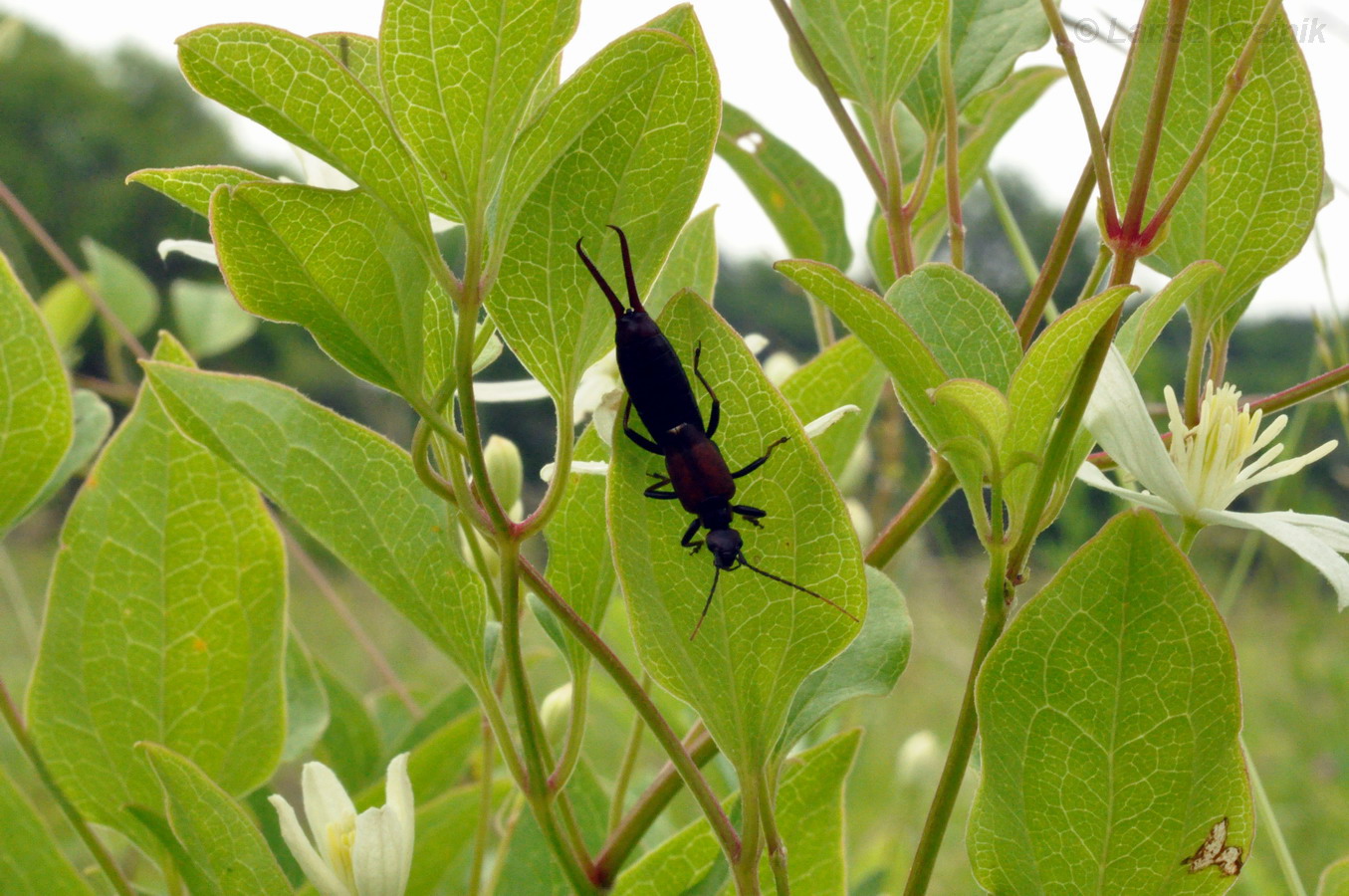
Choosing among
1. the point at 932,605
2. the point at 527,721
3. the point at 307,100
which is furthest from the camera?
the point at 932,605

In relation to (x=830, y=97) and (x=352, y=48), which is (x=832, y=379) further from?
(x=352, y=48)

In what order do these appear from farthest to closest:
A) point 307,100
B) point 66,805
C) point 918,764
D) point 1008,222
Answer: point 918,764
point 1008,222
point 66,805
point 307,100

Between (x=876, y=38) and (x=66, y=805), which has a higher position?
(x=876, y=38)

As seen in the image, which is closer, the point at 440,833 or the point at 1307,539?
the point at 1307,539

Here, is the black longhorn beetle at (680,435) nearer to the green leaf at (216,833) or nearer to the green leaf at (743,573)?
the green leaf at (743,573)

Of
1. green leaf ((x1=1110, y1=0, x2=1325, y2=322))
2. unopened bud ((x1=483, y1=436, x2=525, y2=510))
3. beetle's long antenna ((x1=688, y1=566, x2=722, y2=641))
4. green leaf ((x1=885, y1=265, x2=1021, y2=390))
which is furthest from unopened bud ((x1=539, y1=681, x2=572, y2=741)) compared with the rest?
green leaf ((x1=1110, y1=0, x2=1325, y2=322))

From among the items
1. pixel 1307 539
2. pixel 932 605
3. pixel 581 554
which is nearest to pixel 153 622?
pixel 581 554

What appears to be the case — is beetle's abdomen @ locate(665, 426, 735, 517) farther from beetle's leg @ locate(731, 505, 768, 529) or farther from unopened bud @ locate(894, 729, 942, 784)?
unopened bud @ locate(894, 729, 942, 784)
